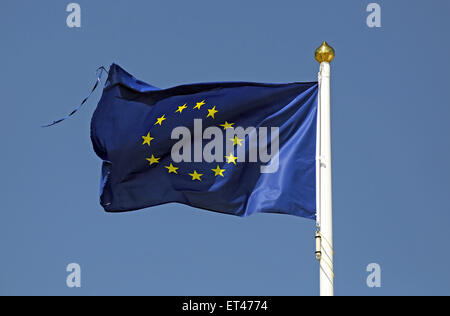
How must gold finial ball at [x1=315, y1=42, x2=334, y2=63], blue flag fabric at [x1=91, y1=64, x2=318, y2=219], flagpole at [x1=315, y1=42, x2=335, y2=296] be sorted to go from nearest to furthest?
flagpole at [x1=315, y1=42, x2=335, y2=296] < gold finial ball at [x1=315, y1=42, x2=334, y2=63] < blue flag fabric at [x1=91, y1=64, x2=318, y2=219]

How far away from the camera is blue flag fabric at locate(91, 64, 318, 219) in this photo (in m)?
17.7

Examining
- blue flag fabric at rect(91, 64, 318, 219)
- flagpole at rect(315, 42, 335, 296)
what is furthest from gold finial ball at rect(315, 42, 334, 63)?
blue flag fabric at rect(91, 64, 318, 219)

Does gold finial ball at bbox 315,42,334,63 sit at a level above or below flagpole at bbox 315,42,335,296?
above

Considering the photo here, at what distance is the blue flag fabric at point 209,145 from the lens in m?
17.7

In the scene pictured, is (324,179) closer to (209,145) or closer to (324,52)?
(324,52)

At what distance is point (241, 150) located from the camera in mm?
18188

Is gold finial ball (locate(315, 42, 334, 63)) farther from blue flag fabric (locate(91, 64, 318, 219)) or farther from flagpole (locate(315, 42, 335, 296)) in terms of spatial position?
blue flag fabric (locate(91, 64, 318, 219))

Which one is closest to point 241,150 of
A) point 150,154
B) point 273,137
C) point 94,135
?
point 273,137

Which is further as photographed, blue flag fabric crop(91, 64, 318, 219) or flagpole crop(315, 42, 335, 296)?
blue flag fabric crop(91, 64, 318, 219)

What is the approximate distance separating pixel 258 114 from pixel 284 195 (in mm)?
1833

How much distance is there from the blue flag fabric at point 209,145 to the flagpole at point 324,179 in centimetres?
59

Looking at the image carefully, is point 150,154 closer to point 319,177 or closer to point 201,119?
point 201,119

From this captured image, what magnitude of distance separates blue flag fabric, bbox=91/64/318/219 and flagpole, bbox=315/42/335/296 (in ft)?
1.93

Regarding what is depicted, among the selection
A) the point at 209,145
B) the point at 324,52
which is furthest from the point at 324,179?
the point at 209,145
